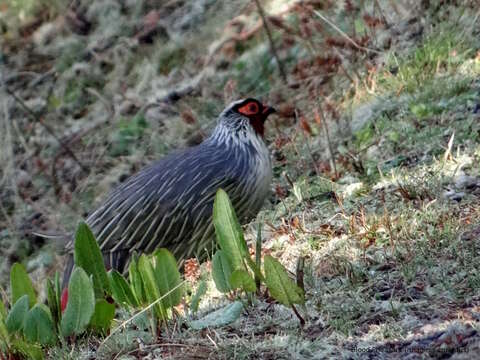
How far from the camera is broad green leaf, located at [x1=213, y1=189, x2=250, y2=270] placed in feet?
11.7

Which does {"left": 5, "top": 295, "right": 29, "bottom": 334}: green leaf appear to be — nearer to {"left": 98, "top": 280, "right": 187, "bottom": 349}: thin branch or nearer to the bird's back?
{"left": 98, "top": 280, "right": 187, "bottom": 349}: thin branch

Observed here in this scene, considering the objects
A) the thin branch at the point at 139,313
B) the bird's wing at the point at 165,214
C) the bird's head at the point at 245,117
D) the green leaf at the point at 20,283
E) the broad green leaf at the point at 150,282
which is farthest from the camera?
the bird's head at the point at 245,117

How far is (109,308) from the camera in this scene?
3.43 meters

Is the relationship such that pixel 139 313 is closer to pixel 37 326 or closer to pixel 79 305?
pixel 79 305

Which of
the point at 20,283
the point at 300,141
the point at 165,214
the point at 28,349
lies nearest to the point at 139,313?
the point at 28,349

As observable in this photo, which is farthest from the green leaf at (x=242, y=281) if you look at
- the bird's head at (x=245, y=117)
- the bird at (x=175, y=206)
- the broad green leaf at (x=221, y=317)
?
the bird's head at (x=245, y=117)

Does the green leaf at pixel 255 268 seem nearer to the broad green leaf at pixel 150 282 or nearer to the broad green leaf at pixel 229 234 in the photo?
the broad green leaf at pixel 229 234

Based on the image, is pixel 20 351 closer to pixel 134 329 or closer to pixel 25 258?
pixel 134 329

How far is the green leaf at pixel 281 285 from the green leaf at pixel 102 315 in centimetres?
58

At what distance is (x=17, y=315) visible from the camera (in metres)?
3.37

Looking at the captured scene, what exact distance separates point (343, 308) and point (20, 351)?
115 cm

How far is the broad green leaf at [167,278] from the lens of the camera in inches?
137

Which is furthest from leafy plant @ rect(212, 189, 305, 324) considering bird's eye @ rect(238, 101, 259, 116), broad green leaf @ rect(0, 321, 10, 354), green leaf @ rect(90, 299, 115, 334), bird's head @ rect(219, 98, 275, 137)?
bird's eye @ rect(238, 101, 259, 116)

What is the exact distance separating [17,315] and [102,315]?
0.30 meters
